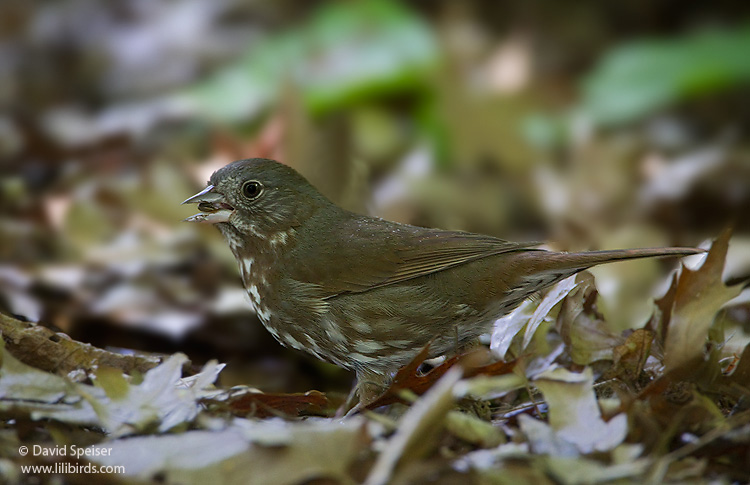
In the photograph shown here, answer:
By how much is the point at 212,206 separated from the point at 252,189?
0.56 feet

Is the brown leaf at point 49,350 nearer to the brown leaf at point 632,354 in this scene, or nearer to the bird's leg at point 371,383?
the bird's leg at point 371,383

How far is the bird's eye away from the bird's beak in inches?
3.3

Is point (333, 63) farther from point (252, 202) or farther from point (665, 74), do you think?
point (252, 202)

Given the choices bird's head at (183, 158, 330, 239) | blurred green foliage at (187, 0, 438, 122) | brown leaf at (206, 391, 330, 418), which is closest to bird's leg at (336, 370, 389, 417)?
brown leaf at (206, 391, 330, 418)

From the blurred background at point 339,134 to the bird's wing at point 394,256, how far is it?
58.3 inches

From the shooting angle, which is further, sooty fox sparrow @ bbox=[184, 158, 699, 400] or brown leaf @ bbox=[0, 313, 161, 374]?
sooty fox sparrow @ bbox=[184, 158, 699, 400]

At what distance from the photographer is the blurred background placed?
525 centimetres

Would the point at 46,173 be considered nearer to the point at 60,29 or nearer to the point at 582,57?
the point at 60,29

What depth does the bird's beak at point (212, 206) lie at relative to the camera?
349 centimetres

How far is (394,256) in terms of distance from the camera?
3.28 m

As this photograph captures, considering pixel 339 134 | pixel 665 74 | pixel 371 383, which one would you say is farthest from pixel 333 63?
pixel 371 383

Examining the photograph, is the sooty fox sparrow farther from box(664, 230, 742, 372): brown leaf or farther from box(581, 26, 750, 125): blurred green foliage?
box(581, 26, 750, 125): blurred green foliage

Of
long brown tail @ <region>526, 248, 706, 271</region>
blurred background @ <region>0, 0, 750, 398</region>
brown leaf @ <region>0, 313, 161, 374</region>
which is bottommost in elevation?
brown leaf @ <region>0, 313, 161, 374</region>

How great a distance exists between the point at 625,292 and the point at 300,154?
212cm
